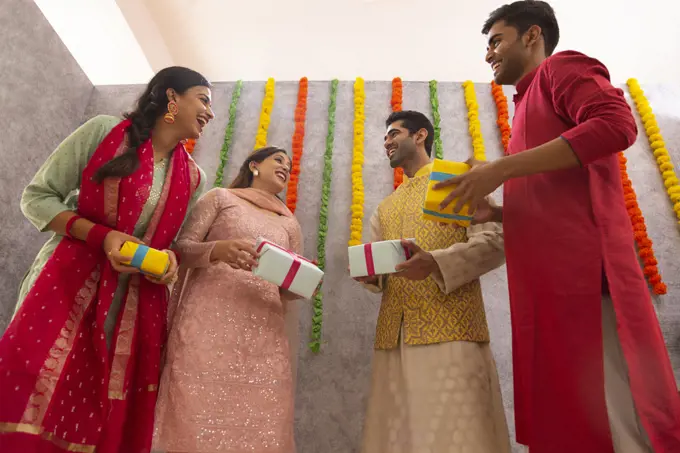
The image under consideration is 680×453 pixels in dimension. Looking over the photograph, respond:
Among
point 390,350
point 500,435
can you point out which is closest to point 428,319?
point 390,350

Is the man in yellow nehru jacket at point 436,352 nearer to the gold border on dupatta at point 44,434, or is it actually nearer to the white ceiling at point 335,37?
the gold border on dupatta at point 44,434

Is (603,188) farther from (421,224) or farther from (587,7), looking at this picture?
(587,7)

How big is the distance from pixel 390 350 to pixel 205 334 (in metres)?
0.69

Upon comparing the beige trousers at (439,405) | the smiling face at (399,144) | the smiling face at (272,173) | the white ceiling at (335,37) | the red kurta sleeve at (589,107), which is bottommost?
the beige trousers at (439,405)

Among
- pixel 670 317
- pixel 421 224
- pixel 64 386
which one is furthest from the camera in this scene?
pixel 670 317

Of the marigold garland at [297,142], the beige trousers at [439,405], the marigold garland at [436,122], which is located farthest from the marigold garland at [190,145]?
the beige trousers at [439,405]

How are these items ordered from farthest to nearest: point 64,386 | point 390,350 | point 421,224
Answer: point 421,224
point 390,350
point 64,386

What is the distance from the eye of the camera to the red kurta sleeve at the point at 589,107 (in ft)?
4.22

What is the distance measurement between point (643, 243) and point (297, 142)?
6.69 ft

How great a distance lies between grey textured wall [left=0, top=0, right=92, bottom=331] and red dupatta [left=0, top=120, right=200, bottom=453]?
1071 mm

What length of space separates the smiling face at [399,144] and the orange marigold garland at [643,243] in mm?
1140

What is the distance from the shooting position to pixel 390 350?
6.19 feet

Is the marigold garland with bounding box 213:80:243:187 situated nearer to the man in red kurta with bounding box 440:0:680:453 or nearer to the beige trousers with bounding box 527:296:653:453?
the man in red kurta with bounding box 440:0:680:453

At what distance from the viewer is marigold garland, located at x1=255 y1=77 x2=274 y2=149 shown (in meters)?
3.04
